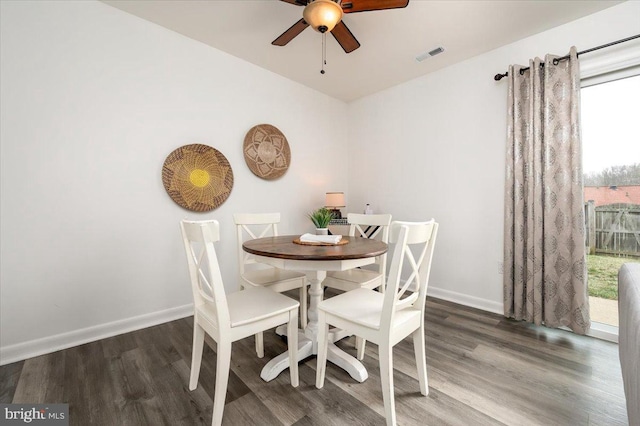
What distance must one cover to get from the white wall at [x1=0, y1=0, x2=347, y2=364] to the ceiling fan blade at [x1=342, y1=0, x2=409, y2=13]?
5.23ft

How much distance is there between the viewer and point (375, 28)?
2303mm

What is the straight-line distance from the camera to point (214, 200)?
2.65 meters

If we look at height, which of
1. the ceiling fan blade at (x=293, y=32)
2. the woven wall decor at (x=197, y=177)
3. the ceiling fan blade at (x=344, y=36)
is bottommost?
the woven wall decor at (x=197, y=177)

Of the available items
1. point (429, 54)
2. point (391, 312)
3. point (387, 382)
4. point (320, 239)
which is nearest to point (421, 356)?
point (387, 382)

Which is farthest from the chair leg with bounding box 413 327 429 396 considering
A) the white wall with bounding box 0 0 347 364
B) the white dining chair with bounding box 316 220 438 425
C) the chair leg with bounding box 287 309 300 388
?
the white wall with bounding box 0 0 347 364

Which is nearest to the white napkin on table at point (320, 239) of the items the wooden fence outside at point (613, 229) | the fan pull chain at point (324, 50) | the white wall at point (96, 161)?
the white wall at point (96, 161)

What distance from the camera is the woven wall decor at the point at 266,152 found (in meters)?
2.95

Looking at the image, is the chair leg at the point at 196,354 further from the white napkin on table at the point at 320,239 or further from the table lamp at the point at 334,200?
the table lamp at the point at 334,200

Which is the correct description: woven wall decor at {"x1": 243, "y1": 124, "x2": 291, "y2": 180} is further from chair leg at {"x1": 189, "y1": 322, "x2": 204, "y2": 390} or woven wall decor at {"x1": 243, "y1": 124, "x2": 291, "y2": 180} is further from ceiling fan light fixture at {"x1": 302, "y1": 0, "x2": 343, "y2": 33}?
chair leg at {"x1": 189, "y1": 322, "x2": 204, "y2": 390}

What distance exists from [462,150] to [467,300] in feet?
5.24

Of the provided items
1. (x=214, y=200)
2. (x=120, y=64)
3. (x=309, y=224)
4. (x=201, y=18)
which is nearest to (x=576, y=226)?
(x=309, y=224)

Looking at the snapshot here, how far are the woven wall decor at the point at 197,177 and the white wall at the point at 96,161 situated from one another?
0.08m

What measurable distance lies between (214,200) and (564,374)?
2990mm

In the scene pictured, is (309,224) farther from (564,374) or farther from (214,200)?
(564,374)
